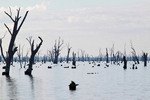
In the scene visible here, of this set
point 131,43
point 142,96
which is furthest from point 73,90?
point 131,43

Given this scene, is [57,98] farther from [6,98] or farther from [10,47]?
[10,47]

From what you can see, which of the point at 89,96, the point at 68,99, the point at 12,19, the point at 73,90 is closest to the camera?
the point at 68,99

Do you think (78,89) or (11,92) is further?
(78,89)

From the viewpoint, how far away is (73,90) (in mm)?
30438

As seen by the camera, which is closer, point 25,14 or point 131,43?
point 25,14

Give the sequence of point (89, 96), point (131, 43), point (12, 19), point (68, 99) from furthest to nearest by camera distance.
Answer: point (131, 43), point (12, 19), point (89, 96), point (68, 99)

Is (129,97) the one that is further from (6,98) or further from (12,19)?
(12,19)

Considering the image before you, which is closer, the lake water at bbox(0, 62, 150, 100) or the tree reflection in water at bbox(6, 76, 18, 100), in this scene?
the tree reflection in water at bbox(6, 76, 18, 100)

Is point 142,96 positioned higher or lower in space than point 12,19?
lower

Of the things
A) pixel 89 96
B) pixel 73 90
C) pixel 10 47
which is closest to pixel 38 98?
pixel 89 96

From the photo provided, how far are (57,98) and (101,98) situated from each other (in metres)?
2.83

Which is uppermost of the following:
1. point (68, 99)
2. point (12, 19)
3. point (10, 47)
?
point (12, 19)

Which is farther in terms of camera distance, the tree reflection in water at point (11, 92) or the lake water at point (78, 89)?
the lake water at point (78, 89)

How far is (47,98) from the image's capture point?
25.1m
